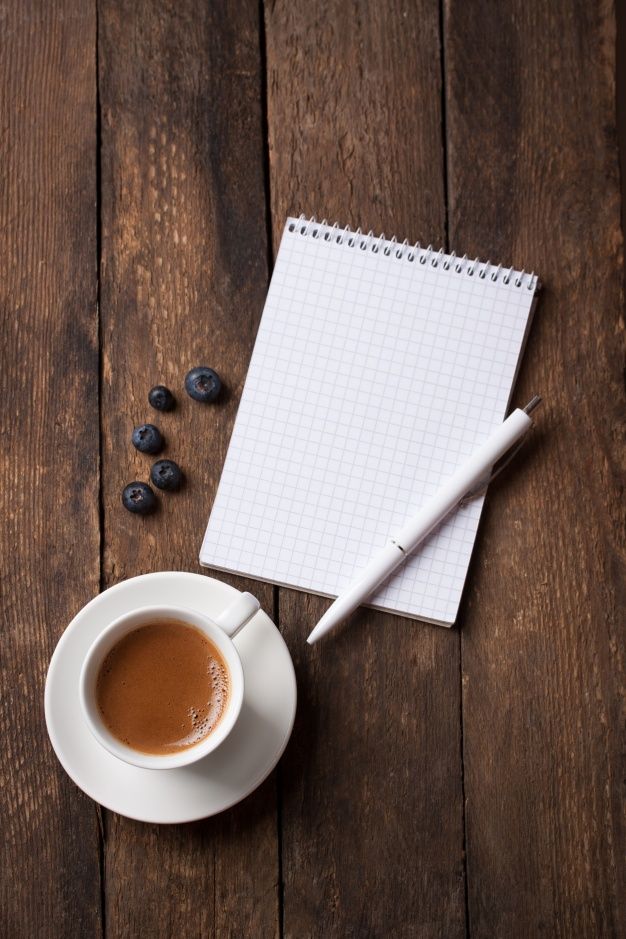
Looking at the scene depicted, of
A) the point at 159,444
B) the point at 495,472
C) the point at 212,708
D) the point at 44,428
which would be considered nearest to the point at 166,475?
the point at 159,444

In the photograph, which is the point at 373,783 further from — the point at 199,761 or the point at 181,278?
the point at 181,278

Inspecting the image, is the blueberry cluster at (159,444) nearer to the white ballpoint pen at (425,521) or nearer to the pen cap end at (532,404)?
the white ballpoint pen at (425,521)

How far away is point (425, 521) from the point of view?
1123 mm

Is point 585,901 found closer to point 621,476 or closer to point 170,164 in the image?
point 621,476

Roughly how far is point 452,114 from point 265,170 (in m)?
0.26

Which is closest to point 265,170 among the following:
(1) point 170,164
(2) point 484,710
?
(1) point 170,164

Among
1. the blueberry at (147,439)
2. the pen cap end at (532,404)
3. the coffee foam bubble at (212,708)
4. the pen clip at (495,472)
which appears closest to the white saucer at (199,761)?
the coffee foam bubble at (212,708)

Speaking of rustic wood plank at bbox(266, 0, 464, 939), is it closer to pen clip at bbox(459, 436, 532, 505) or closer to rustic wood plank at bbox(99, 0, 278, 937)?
rustic wood plank at bbox(99, 0, 278, 937)

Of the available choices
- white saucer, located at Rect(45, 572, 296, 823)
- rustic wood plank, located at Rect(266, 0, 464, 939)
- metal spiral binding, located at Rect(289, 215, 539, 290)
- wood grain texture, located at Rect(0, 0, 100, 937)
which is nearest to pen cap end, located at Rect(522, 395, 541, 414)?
metal spiral binding, located at Rect(289, 215, 539, 290)

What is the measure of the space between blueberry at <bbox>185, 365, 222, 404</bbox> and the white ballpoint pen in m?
0.29

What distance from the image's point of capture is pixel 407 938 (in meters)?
1.13

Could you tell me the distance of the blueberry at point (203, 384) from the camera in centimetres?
115

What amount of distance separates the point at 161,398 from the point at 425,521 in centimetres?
36

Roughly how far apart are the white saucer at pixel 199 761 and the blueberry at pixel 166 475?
4.9 inches
